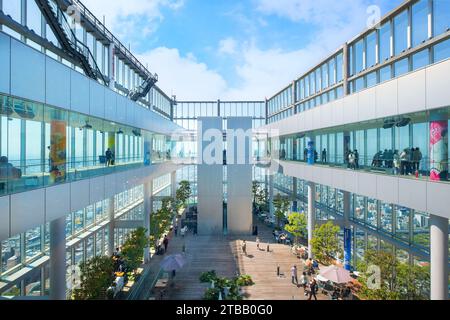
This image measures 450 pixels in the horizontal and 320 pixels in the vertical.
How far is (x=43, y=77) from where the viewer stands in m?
7.29

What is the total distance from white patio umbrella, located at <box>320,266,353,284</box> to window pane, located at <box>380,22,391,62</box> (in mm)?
11928

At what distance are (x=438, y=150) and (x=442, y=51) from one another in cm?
630

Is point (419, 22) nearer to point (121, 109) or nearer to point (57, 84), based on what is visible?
point (121, 109)

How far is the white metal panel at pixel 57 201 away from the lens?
304 inches

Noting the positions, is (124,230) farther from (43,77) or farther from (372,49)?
(372,49)

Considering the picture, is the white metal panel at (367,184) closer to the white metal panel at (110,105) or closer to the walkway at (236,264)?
the walkway at (236,264)

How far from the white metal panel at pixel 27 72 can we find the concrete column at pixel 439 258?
12.2 meters

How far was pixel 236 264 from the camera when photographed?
1941 centimetres

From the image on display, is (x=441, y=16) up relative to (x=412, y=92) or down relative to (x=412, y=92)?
up

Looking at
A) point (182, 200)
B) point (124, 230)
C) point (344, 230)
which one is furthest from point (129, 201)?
point (344, 230)

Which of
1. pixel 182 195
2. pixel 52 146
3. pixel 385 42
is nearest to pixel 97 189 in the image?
pixel 52 146

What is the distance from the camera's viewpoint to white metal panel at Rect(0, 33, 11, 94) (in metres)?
5.88

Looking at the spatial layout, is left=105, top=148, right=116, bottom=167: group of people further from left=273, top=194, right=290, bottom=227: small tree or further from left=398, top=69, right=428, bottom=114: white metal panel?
left=273, top=194, right=290, bottom=227: small tree

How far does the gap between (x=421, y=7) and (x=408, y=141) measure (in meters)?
7.21
